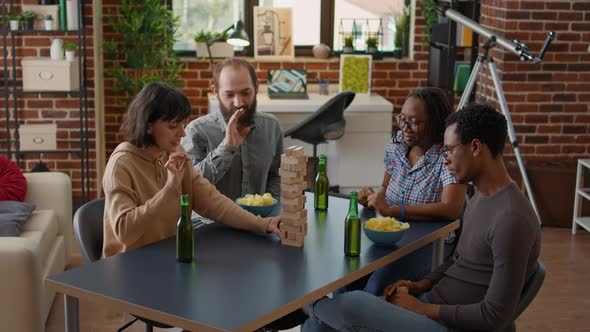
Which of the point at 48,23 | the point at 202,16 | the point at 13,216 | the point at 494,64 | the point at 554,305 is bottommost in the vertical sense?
the point at 554,305

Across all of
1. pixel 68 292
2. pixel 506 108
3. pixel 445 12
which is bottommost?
pixel 68 292

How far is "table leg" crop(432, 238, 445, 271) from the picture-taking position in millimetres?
3246

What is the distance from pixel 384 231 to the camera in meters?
2.88

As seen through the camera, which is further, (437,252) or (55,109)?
(55,109)

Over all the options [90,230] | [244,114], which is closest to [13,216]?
[90,230]

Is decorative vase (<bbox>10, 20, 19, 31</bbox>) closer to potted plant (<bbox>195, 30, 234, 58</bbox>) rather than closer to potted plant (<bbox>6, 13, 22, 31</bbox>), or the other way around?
potted plant (<bbox>6, 13, 22, 31</bbox>)

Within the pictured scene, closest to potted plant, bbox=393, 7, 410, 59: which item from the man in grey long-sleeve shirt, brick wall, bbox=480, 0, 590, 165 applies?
brick wall, bbox=480, 0, 590, 165

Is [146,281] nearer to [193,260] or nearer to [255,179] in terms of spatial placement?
[193,260]

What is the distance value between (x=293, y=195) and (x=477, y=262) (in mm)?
634

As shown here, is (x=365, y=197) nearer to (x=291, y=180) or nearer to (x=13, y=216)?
(x=291, y=180)

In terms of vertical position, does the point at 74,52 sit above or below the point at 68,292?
above

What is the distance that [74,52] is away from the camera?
18.9 feet

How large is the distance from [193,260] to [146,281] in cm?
24

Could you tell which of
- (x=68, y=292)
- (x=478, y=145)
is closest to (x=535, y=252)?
(x=478, y=145)
